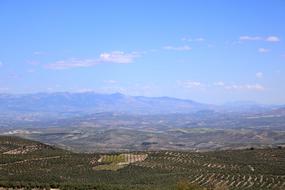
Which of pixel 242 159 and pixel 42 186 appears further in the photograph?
pixel 242 159

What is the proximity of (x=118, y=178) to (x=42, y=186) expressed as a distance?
2116 cm

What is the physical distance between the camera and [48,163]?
11838 cm

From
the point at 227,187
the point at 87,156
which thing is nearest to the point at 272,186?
the point at 227,187

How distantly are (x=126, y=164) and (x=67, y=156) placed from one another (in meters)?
19.1

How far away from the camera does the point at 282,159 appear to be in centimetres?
13438

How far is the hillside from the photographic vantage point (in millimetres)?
91062

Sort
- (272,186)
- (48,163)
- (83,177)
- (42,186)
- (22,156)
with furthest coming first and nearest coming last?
(22,156) < (48,163) < (83,177) < (272,186) < (42,186)

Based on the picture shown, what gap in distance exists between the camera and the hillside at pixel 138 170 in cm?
9106

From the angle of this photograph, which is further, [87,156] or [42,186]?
[87,156]

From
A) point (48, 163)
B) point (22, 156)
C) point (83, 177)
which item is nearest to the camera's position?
point (83, 177)

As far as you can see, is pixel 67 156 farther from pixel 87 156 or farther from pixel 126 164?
pixel 126 164

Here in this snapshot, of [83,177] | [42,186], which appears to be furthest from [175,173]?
[42,186]

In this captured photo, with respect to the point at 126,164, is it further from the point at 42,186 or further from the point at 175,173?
the point at 42,186

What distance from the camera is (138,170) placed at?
111 metres
